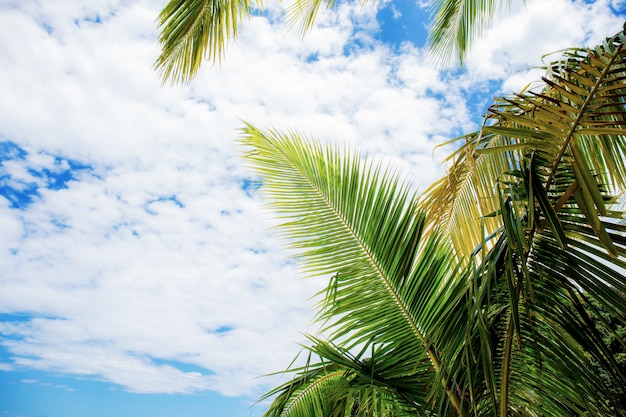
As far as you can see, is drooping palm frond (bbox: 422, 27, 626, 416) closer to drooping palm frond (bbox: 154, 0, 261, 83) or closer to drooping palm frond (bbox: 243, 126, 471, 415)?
drooping palm frond (bbox: 243, 126, 471, 415)

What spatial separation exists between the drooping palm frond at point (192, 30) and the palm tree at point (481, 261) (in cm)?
88

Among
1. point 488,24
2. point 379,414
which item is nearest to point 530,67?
point 379,414

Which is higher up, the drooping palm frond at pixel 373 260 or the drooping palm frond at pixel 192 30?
the drooping palm frond at pixel 192 30

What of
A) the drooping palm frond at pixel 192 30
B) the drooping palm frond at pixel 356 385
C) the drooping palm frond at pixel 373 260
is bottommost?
the drooping palm frond at pixel 356 385

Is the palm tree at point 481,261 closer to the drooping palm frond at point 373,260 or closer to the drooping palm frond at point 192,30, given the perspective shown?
the drooping palm frond at point 373,260

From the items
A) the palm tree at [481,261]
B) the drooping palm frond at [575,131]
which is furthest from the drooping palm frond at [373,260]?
the drooping palm frond at [575,131]

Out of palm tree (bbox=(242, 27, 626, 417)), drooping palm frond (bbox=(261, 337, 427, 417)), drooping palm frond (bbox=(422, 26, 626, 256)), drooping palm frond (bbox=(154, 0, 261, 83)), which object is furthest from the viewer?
drooping palm frond (bbox=(154, 0, 261, 83))

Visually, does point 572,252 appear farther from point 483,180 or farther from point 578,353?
point 483,180

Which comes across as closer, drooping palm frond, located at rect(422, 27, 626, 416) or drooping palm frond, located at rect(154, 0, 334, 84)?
drooping palm frond, located at rect(422, 27, 626, 416)

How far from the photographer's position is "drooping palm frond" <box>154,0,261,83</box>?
3.15 meters

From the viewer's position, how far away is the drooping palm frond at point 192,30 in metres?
3.15

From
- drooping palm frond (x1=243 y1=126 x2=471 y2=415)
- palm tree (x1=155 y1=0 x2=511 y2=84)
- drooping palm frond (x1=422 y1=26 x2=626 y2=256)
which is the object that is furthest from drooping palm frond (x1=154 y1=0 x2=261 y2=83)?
drooping palm frond (x1=422 y1=26 x2=626 y2=256)

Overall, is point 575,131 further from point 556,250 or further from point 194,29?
point 194,29

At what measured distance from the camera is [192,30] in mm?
3256
